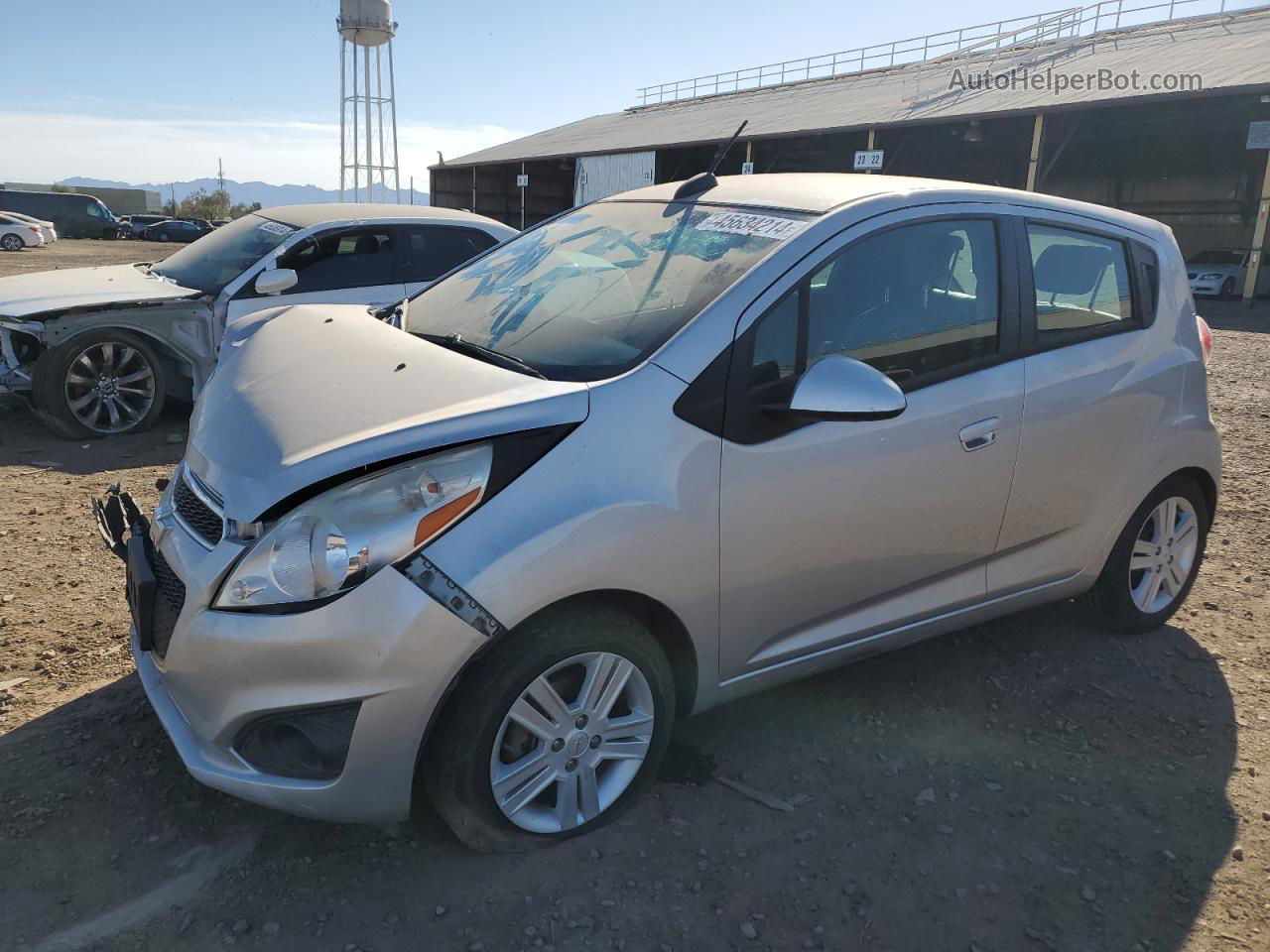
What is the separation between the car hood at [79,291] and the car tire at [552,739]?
5.14m

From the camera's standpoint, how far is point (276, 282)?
19.7ft

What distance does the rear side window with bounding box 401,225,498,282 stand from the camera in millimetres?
6891

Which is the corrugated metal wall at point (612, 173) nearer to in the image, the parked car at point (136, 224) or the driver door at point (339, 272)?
the parked car at point (136, 224)

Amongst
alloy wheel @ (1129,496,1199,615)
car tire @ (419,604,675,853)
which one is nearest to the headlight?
car tire @ (419,604,675,853)

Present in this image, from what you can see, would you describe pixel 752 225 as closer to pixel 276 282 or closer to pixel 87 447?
pixel 276 282

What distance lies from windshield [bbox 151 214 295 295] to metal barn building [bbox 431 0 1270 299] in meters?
19.9

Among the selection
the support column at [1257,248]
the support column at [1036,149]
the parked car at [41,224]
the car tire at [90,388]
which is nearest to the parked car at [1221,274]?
the support column at [1257,248]

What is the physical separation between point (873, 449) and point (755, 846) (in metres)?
1.16

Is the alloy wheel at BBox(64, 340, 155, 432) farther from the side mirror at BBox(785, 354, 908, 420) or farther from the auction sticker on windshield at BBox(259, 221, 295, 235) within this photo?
the side mirror at BBox(785, 354, 908, 420)

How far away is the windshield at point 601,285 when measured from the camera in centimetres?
265

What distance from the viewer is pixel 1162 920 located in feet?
7.79

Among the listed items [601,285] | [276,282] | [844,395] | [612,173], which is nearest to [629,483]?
[844,395]

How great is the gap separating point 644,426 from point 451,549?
591mm

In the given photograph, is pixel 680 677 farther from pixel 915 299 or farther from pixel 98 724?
pixel 98 724
